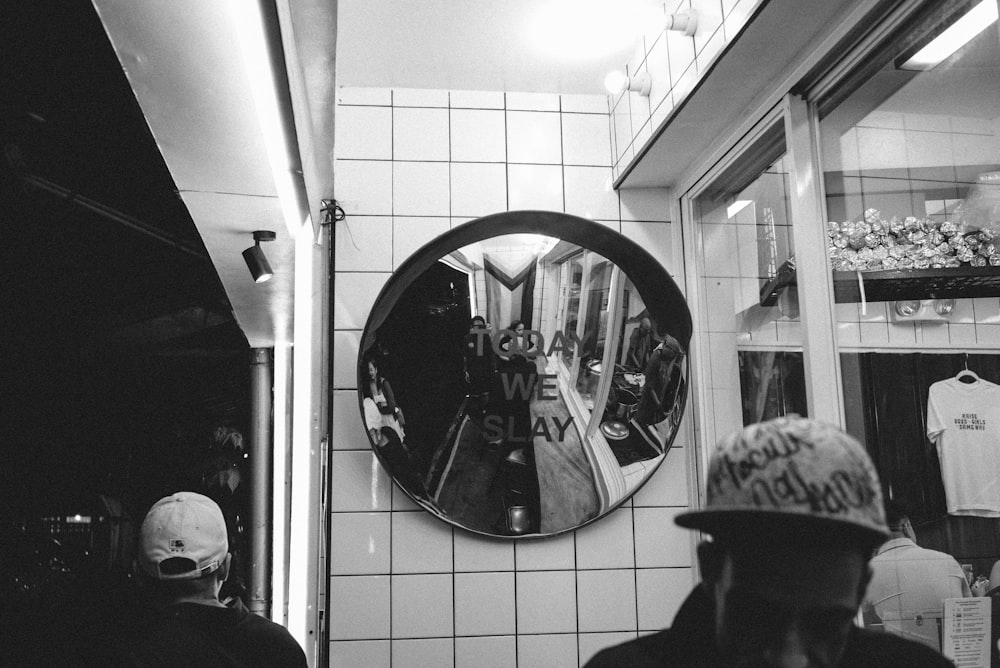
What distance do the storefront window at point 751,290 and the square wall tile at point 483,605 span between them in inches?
34.6

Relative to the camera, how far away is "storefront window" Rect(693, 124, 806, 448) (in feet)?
7.25

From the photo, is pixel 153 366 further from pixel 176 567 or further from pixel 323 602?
pixel 323 602

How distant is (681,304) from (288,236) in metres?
1.26

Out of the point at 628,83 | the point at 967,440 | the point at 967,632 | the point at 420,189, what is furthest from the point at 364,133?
the point at 967,632

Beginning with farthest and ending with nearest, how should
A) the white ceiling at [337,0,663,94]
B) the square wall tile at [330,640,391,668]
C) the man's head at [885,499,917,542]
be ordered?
1. the square wall tile at [330,640,391,668]
2. the white ceiling at [337,0,663,94]
3. the man's head at [885,499,917,542]

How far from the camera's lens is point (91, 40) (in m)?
1.44

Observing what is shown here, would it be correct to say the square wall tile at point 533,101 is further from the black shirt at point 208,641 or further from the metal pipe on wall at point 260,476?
the black shirt at point 208,641

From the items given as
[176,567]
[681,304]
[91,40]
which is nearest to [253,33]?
[91,40]

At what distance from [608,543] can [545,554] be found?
0.21 meters

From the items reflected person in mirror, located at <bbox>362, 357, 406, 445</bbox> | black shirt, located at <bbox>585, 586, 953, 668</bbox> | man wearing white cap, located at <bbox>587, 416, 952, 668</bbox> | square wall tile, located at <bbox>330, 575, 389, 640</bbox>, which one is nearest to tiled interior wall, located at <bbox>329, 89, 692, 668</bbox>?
square wall tile, located at <bbox>330, 575, 389, 640</bbox>

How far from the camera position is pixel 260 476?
8.94 ft

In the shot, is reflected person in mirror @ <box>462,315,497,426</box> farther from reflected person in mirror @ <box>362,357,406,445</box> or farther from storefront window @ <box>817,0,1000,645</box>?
storefront window @ <box>817,0,1000,645</box>

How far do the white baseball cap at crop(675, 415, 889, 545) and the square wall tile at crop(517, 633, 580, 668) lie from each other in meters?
1.99

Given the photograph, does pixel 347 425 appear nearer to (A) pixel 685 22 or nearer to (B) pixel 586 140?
(B) pixel 586 140
